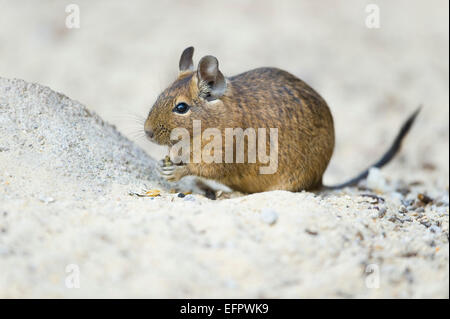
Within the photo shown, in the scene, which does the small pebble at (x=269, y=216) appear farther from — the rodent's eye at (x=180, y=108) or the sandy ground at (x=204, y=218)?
the rodent's eye at (x=180, y=108)

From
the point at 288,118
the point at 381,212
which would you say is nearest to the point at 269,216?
the point at 381,212

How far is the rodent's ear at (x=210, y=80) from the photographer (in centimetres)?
466

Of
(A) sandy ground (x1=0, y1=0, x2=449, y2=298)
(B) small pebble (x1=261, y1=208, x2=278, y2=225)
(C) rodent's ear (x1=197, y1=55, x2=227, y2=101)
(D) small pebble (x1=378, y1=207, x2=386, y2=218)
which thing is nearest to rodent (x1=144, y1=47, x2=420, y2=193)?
(C) rodent's ear (x1=197, y1=55, x2=227, y2=101)

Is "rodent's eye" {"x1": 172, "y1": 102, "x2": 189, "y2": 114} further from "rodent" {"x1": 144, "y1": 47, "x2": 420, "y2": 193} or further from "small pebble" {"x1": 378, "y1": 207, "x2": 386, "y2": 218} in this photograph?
"small pebble" {"x1": 378, "y1": 207, "x2": 386, "y2": 218}

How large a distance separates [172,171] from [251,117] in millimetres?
864

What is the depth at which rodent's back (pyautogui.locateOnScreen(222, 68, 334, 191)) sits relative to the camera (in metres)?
5.02

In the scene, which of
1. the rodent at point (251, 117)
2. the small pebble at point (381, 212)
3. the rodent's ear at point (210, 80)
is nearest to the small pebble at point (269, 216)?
the small pebble at point (381, 212)

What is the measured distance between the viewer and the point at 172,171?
16.3 feet

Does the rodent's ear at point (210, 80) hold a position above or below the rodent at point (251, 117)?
above

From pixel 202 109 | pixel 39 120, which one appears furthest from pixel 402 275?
pixel 39 120

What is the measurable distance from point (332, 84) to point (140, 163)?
218 inches

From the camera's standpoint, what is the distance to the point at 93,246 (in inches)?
129

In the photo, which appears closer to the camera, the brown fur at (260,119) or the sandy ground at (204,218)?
the sandy ground at (204,218)

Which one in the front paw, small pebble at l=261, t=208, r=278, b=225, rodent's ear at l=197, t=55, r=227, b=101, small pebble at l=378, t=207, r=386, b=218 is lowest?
small pebble at l=378, t=207, r=386, b=218
